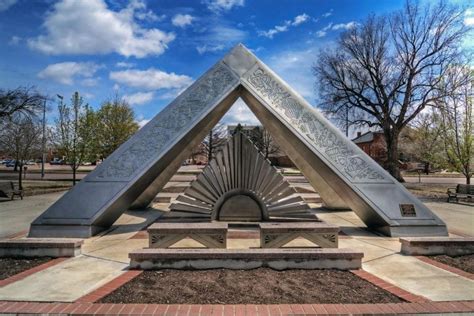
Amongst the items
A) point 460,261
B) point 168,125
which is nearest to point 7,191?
point 168,125

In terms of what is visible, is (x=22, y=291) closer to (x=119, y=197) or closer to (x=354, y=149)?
(x=119, y=197)

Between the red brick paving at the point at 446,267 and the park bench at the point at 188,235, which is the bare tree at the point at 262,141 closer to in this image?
the red brick paving at the point at 446,267

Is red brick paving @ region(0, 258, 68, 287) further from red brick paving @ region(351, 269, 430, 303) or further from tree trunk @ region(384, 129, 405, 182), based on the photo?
tree trunk @ region(384, 129, 405, 182)

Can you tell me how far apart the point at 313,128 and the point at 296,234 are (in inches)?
126

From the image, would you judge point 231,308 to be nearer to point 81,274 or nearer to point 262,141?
point 81,274

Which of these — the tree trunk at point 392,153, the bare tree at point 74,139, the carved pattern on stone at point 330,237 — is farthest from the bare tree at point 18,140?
the tree trunk at point 392,153

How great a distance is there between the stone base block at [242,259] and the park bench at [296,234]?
0.78 metres

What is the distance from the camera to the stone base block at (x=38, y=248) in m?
5.77

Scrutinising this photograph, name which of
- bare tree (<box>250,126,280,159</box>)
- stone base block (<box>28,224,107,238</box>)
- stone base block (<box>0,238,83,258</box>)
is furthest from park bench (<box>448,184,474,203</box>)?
bare tree (<box>250,126,280,159</box>)

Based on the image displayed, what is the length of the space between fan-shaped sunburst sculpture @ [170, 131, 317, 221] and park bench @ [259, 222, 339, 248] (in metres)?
2.32

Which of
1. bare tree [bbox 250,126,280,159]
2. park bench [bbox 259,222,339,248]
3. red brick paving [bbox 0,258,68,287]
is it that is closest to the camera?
red brick paving [bbox 0,258,68,287]

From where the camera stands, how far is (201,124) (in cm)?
856

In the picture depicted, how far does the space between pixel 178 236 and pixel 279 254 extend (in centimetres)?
196

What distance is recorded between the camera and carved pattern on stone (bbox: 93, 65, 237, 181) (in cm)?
776
